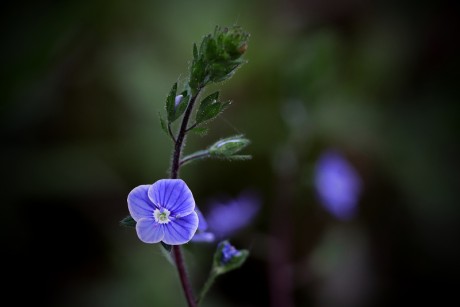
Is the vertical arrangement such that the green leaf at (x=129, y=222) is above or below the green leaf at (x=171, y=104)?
below

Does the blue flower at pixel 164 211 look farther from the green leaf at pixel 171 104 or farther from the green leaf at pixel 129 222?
the green leaf at pixel 171 104

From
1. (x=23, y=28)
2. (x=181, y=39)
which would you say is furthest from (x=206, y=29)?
(x=23, y=28)

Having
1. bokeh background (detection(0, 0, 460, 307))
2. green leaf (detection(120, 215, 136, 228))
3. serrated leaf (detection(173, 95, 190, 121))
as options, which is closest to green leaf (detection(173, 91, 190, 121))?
serrated leaf (detection(173, 95, 190, 121))

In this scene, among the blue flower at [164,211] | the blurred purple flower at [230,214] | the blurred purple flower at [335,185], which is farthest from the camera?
the blurred purple flower at [335,185]

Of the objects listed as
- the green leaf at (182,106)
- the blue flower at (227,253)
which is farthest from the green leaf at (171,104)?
the blue flower at (227,253)

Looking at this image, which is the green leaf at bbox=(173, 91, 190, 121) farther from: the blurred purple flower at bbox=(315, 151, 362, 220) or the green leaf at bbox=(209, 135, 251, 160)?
the blurred purple flower at bbox=(315, 151, 362, 220)

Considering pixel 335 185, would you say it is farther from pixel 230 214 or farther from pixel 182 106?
pixel 182 106
